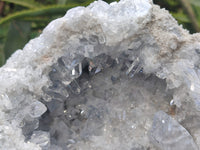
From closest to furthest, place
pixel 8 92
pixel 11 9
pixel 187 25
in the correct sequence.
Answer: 1. pixel 8 92
2. pixel 187 25
3. pixel 11 9

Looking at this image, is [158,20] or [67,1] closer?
[158,20]

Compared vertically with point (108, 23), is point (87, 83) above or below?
below

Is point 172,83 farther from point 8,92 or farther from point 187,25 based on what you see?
point 187,25

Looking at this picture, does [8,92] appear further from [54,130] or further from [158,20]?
[158,20]

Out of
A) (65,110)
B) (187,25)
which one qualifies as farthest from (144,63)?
(187,25)

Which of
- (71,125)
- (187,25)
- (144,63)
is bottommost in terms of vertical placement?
(187,25)

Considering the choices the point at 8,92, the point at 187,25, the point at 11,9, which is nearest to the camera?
the point at 8,92
